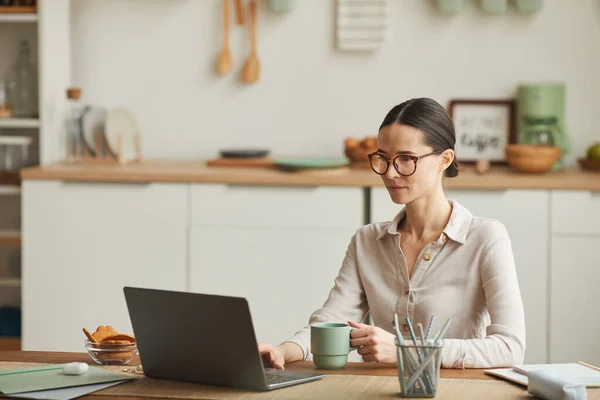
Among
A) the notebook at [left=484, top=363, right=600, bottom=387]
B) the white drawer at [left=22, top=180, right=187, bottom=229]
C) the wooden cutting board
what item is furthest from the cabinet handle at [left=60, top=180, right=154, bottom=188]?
the notebook at [left=484, top=363, right=600, bottom=387]

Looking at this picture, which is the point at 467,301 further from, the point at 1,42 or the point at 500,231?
the point at 1,42

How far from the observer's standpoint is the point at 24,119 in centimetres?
421

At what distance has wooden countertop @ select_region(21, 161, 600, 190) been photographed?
3756 mm

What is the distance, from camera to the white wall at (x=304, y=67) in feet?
14.0

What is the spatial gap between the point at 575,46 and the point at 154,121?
191cm

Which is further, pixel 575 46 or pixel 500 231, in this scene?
pixel 575 46

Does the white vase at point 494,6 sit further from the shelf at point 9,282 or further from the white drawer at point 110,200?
the shelf at point 9,282

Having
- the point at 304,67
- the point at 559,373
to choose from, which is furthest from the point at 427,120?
the point at 304,67

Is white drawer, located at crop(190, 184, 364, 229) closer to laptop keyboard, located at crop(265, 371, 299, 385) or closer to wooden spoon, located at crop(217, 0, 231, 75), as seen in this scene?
wooden spoon, located at crop(217, 0, 231, 75)

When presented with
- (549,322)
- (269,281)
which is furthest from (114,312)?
(549,322)

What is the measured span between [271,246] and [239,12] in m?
1.13

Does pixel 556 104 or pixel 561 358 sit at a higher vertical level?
pixel 556 104

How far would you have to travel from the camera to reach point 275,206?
3.88 meters

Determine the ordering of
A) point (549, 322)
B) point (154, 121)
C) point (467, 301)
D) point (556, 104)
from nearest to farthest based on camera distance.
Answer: point (467, 301), point (549, 322), point (556, 104), point (154, 121)
